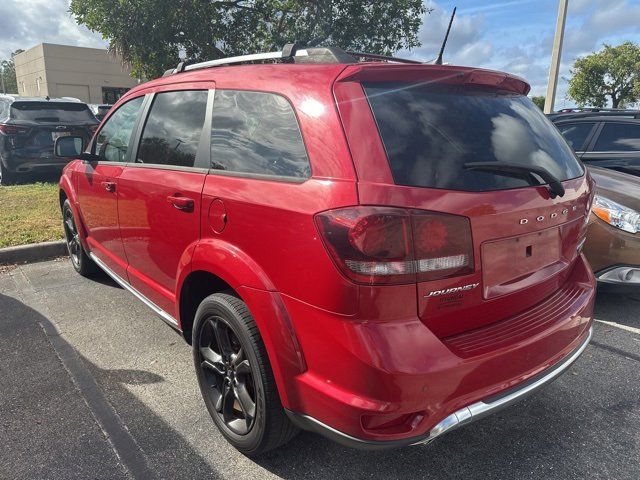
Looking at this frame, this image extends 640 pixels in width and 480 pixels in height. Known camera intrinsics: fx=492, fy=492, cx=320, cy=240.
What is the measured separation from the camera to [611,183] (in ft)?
14.1

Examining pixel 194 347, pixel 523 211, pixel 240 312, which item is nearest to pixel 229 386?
pixel 194 347

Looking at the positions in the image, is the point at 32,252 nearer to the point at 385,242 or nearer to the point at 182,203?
the point at 182,203

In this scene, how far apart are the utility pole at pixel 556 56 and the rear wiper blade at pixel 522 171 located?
1072 centimetres

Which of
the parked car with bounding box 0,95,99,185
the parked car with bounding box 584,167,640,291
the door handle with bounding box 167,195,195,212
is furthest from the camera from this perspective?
the parked car with bounding box 0,95,99,185

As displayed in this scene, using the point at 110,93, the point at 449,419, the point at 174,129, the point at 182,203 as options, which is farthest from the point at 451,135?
the point at 110,93

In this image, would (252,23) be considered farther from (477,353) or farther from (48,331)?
(477,353)

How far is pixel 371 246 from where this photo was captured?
5.67 feet

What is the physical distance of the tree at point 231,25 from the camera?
12.2m

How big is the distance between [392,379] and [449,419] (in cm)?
32

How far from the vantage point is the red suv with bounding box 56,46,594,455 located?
5.77 feet

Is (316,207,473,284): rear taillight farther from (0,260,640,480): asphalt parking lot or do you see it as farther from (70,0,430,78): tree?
(70,0,430,78): tree

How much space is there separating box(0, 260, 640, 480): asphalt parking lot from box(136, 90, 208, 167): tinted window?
1363 millimetres

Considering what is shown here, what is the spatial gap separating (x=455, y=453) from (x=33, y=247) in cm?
507

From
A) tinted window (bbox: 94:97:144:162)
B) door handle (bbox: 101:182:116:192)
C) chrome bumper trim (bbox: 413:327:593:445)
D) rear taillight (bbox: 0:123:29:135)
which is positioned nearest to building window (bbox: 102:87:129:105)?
rear taillight (bbox: 0:123:29:135)
